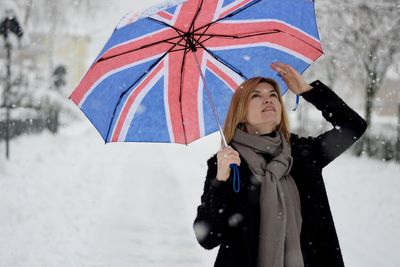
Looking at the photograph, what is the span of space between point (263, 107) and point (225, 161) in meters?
0.38

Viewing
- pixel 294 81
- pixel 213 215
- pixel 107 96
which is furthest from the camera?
pixel 107 96

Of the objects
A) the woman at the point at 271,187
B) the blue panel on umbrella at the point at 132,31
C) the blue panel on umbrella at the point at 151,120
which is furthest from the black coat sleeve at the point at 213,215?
the blue panel on umbrella at the point at 132,31

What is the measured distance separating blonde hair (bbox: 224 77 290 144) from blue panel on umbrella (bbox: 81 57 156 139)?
2.51 ft

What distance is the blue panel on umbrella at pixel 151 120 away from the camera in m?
2.92

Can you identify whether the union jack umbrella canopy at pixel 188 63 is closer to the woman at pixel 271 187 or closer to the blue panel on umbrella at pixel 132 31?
the blue panel on umbrella at pixel 132 31

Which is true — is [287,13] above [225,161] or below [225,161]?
above

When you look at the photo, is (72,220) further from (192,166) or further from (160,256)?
(192,166)

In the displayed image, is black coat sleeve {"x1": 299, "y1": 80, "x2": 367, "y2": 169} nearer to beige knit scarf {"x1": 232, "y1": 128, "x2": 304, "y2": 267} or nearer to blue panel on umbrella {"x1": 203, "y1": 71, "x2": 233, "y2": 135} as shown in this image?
beige knit scarf {"x1": 232, "y1": 128, "x2": 304, "y2": 267}

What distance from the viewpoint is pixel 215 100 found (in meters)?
3.10

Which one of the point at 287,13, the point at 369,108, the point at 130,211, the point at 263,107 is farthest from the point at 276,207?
the point at 369,108

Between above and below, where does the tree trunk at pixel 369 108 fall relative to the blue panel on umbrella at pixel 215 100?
above

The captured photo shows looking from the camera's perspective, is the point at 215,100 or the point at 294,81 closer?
the point at 294,81

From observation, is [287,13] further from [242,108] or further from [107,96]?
[107,96]

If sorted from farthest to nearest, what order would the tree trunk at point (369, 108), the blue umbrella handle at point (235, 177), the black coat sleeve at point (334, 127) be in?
the tree trunk at point (369, 108)
the black coat sleeve at point (334, 127)
the blue umbrella handle at point (235, 177)
